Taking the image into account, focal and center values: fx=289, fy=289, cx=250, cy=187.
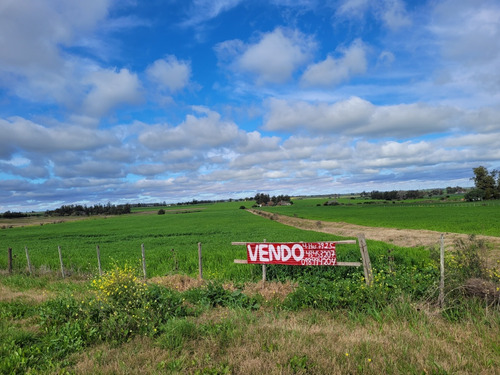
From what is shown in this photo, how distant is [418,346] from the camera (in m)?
4.35

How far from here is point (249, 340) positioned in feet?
15.6

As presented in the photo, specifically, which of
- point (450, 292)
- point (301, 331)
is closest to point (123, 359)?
point (301, 331)

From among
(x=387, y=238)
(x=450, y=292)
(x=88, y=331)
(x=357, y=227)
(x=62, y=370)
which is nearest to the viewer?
(x=62, y=370)

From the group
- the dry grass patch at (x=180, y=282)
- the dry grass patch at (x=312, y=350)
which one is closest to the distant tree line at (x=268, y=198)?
the dry grass patch at (x=180, y=282)

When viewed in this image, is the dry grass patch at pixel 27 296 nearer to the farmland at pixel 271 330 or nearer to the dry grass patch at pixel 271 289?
the farmland at pixel 271 330

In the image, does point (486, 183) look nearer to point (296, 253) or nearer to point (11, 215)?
point (296, 253)

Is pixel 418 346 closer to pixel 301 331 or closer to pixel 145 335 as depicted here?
pixel 301 331

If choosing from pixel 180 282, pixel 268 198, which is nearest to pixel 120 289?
pixel 180 282

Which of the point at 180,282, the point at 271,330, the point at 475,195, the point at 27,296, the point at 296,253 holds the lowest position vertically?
the point at 475,195

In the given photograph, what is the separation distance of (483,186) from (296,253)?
4665 inches

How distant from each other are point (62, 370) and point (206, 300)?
143 inches

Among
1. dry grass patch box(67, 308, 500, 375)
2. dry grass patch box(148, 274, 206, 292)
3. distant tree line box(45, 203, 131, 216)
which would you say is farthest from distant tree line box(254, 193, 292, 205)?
dry grass patch box(67, 308, 500, 375)

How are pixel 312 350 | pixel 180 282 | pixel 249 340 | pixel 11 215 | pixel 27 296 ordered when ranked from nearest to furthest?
1. pixel 312 350
2. pixel 249 340
3. pixel 27 296
4. pixel 180 282
5. pixel 11 215

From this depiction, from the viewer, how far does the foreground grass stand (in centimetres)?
405
